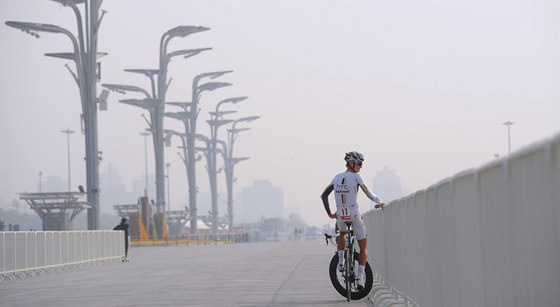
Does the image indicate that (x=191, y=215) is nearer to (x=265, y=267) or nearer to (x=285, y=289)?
(x=265, y=267)

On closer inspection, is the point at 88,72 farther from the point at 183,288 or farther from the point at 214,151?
the point at 214,151

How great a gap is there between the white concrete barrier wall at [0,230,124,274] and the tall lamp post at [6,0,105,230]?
13552 mm

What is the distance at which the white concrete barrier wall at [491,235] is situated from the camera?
20.1ft

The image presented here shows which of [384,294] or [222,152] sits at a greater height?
[222,152]

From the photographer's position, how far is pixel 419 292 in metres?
13.7

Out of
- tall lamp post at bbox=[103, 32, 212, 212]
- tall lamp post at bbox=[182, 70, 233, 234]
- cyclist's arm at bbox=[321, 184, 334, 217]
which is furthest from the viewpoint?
tall lamp post at bbox=[182, 70, 233, 234]

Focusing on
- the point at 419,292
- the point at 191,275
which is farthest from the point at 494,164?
the point at 191,275

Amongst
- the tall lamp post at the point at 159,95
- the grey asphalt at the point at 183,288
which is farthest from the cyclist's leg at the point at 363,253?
the tall lamp post at the point at 159,95

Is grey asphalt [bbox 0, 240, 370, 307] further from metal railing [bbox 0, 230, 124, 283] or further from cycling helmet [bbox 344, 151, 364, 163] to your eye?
cycling helmet [bbox 344, 151, 364, 163]

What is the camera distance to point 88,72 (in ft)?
184

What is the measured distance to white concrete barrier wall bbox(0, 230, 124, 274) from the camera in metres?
29.4

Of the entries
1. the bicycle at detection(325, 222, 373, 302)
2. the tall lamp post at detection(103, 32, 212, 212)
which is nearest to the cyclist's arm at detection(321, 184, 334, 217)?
the bicycle at detection(325, 222, 373, 302)

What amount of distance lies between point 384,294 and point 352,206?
2.39 metres

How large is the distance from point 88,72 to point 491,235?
49078 mm
